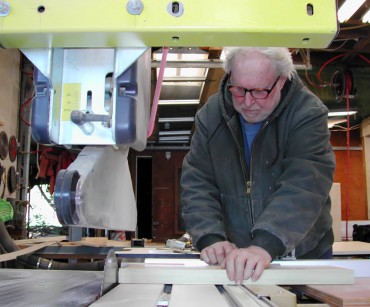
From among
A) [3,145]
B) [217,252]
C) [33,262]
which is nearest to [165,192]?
[3,145]

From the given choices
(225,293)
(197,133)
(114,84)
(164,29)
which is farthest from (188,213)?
(164,29)

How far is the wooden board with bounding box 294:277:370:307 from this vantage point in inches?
32.2

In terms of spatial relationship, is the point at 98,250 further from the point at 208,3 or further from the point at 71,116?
the point at 208,3

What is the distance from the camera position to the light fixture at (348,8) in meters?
3.43

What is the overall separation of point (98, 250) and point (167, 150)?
6.36 meters

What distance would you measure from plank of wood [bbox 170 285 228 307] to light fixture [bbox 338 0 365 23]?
304 cm

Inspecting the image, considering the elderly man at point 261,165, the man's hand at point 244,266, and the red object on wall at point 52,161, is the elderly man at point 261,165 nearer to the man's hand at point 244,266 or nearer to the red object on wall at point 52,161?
the man's hand at point 244,266

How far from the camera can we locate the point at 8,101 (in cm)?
434

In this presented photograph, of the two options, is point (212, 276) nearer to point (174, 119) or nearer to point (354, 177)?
point (174, 119)

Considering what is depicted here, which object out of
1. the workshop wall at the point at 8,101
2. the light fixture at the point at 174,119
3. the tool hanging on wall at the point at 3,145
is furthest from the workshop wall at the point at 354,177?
the tool hanging on wall at the point at 3,145

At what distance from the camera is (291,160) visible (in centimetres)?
156

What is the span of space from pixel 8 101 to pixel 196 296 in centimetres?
391

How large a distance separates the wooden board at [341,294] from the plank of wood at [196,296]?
0.22 m

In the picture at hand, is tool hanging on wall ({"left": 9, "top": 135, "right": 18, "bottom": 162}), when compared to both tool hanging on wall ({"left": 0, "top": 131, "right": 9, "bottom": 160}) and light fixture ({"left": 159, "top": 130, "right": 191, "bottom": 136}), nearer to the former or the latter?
tool hanging on wall ({"left": 0, "top": 131, "right": 9, "bottom": 160})
